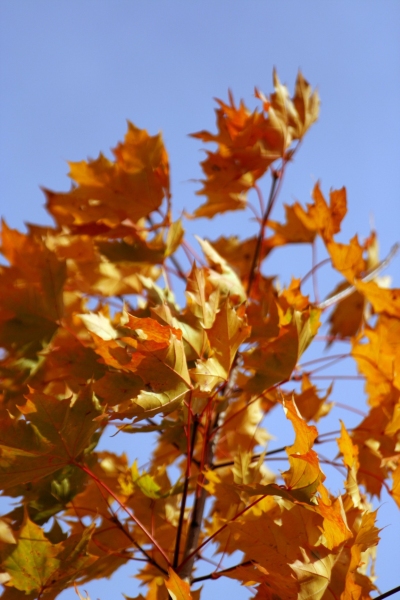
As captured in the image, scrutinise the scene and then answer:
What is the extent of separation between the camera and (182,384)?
92cm

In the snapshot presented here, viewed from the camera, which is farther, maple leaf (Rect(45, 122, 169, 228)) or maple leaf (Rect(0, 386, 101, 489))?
maple leaf (Rect(45, 122, 169, 228))

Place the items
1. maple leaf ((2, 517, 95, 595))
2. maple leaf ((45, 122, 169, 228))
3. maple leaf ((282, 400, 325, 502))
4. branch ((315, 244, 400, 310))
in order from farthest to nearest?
branch ((315, 244, 400, 310)) < maple leaf ((45, 122, 169, 228)) < maple leaf ((2, 517, 95, 595)) < maple leaf ((282, 400, 325, 502))

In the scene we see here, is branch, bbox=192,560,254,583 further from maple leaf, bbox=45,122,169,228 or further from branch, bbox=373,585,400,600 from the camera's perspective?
maple leaf, bbox=45,122,169,228

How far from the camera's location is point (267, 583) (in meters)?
0.95

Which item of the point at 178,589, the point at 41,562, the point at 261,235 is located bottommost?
the point at 178,589

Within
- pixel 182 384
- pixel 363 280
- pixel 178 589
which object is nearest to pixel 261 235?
pixel 363 280

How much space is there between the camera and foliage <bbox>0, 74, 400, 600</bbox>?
35.8 inches

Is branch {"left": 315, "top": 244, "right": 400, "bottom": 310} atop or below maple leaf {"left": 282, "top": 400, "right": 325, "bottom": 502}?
atop

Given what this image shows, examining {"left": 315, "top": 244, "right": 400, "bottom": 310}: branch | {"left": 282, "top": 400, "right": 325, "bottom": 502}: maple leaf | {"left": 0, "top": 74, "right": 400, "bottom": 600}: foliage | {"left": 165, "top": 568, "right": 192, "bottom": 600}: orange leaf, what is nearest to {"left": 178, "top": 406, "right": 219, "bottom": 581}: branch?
{"left": 0, "top": 74, "right": 400, "bottom": 600}: foliage

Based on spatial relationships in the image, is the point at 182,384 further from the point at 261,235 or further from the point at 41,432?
the point at 261,235

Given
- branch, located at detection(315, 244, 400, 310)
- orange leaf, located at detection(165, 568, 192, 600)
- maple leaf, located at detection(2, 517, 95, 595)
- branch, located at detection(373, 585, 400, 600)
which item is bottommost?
branch, located at detection(373, 585, 400, 600)

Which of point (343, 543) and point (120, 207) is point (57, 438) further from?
point (120, 207)

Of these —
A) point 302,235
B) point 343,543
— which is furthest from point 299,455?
point 302,235

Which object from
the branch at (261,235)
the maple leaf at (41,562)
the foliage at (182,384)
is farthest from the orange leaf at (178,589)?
the branch at (261,235)
